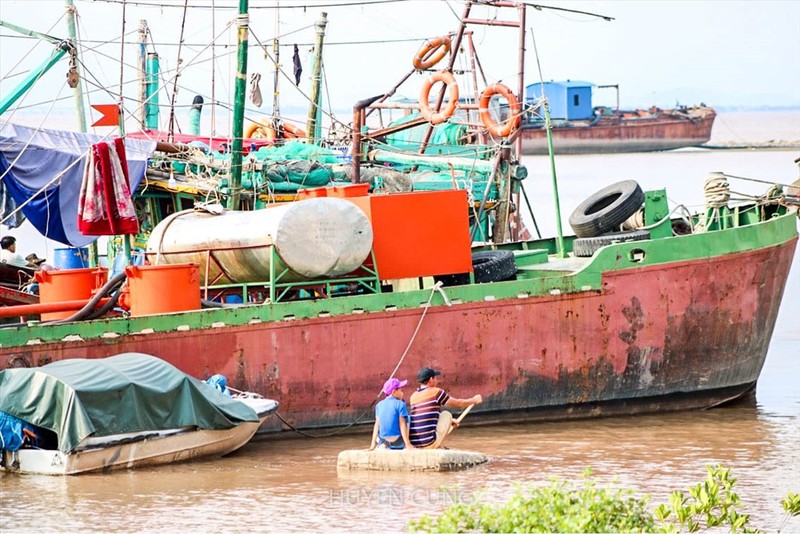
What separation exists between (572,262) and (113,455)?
25.2 feet

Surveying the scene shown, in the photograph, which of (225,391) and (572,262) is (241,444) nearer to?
(225,391)

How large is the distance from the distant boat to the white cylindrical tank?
246ft

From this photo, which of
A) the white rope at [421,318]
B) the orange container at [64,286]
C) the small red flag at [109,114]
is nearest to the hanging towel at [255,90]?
the small red flag at [109,114]

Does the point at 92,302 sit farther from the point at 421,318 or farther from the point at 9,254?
the point at 9,254

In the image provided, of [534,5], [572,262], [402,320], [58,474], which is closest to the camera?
[58,474]

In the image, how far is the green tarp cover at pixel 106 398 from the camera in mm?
14359

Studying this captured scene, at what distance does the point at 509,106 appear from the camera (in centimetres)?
2225

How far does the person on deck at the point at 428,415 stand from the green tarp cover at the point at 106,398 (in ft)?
7.29

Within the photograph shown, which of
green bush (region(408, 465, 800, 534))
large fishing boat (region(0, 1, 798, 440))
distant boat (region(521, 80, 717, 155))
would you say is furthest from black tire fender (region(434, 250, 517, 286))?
distant boat (region(521, 80, 717, 155))

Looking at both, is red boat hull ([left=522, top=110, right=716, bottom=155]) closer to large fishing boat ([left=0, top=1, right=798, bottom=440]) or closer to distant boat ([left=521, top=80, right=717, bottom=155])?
distant boat ([left=521, top=80, right=717, bottom=155])

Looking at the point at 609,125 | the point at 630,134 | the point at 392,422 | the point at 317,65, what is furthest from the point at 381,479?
the point at 630,134

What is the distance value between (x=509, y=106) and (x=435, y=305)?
5.92m

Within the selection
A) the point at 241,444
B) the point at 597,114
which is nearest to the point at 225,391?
the point at 241,444

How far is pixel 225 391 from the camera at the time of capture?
1609 cm
